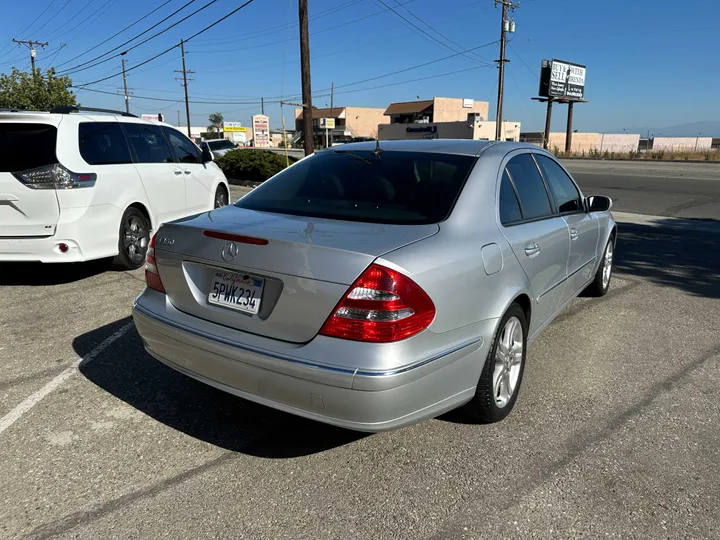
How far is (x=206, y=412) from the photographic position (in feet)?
10.7

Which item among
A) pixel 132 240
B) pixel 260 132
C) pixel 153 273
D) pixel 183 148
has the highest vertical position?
pixel 260 132

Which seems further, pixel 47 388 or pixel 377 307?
pixel 47 388

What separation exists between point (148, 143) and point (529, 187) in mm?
5104

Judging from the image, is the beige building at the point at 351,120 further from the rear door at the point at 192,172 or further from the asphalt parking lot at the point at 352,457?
the asphalt parking lot at the point at 352,457

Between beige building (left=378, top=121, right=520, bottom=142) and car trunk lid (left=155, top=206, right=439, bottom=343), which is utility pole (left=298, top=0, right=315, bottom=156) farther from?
beige building (left=378, top=121, right=520, bottom=142)

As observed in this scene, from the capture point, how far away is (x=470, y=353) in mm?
2684

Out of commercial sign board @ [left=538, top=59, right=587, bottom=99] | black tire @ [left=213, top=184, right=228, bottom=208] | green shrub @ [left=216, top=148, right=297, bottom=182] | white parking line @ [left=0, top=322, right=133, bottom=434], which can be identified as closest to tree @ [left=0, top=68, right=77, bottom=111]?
green shrub @ [left=216, top=148, right=297, bottom=182]

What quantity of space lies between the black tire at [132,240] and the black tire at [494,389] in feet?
15.3

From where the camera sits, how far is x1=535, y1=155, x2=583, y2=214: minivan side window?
414cm

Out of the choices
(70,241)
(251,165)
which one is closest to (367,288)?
(70,241)

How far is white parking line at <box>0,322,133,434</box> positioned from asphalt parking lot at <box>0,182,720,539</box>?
0.01 m

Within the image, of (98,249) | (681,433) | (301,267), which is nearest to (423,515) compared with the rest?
(301,267)

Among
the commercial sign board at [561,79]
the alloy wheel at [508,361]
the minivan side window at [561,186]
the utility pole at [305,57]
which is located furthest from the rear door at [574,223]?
the commercial sign board at [561,79]

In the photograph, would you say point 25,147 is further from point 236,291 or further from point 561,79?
point 561,79
